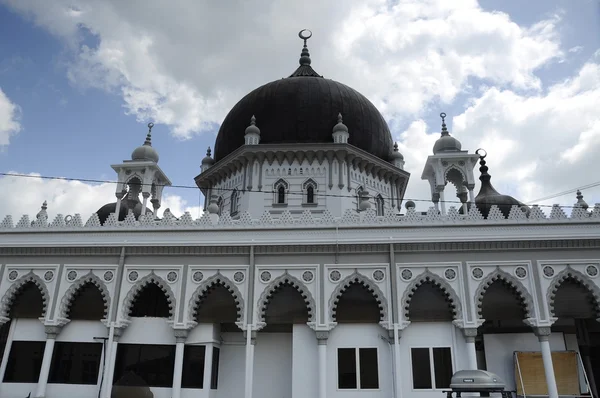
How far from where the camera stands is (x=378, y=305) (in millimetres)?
14133

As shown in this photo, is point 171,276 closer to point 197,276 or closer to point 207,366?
point 197,276

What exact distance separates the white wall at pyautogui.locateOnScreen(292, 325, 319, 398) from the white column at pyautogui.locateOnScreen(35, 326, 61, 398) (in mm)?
7557

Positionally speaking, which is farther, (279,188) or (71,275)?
(279,188)

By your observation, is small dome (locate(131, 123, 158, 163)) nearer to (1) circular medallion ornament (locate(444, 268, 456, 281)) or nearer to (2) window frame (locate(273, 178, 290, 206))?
(2) window frame (locate(273, 178, 290, 206))

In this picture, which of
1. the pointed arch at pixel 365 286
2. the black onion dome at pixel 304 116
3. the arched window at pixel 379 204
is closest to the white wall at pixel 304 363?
the pointed arch at pixel 365 286

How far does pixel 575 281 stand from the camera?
1392 cm

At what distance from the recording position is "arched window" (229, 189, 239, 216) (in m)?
20.0

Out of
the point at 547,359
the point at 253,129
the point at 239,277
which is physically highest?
the point at 253,129

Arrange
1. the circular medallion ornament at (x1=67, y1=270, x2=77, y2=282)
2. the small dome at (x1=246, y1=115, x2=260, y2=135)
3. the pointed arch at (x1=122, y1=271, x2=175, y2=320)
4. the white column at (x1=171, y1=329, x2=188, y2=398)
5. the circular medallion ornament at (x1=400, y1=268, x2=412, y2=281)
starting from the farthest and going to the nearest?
the small dome at (x1=246, y1=115, x2=260, y2=135) → the circular medallion ornament at (x1=67, y1=270, x2=77, y2=282) → the pointed arch at (x1=122, y1=271, x2=175, y2=320) → the circular medallion ornament at (x1=400, y1=268, x2=412, y2=281) → the white column at (x1=171, y1=329, x2=188, y2=398)

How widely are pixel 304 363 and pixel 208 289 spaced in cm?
371

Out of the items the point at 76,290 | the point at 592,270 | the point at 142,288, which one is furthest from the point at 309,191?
the point at 592,270

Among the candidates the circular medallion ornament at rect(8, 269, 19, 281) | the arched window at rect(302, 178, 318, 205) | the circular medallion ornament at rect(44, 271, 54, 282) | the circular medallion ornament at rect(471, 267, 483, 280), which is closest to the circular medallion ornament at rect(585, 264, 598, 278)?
the circular medallion ornament at rect(471, 267, 483, 280)

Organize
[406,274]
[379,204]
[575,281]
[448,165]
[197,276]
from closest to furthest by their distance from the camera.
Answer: [575,281] → [406,274] → [197,276] → [448,165] → [379,204]

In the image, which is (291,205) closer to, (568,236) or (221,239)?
(221,239)
